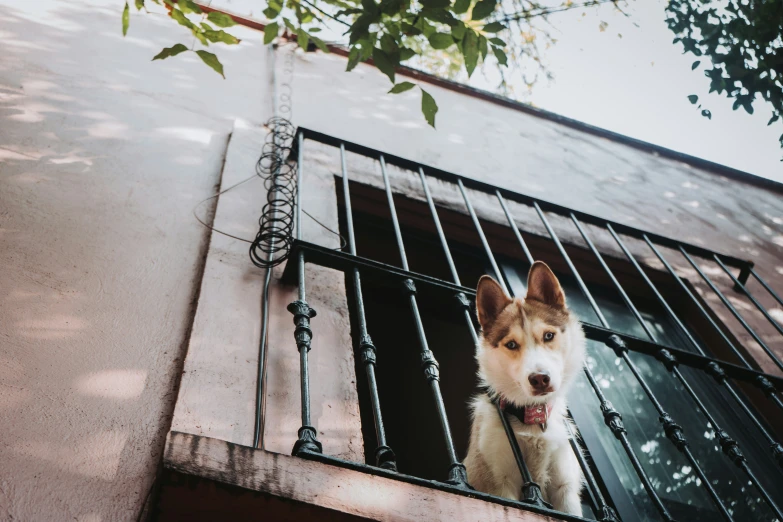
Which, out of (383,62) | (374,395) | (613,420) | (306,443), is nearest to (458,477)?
(374,395)

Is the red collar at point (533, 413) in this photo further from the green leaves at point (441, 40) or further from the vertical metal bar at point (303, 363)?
the green leaves at point (441, 40)

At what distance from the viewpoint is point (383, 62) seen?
8.00 feet

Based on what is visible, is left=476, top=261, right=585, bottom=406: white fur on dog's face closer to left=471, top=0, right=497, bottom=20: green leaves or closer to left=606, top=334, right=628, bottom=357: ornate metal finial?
left=606, top=334, right=628, bottom=357: ornate metal finial

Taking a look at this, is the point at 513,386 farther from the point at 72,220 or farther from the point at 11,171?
the point at 11,171

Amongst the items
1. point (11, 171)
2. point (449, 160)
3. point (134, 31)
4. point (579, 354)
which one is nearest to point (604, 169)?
point (449, 160)

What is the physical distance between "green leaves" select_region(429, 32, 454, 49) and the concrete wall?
4.07 feet

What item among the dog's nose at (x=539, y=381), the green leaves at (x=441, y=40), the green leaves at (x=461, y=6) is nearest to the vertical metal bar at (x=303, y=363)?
the dog's nose at (x=539, y=381)

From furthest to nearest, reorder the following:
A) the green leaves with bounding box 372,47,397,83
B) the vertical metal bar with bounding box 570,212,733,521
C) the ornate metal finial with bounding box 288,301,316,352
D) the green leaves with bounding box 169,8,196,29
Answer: the green leaves with bounding box 169,8,196,29
the green leaves with bounding box 372,47,397,83
the vertical metal bar with bounding box 570,212,733,521
the ornate metal finial with bounding box 288,301,316,352

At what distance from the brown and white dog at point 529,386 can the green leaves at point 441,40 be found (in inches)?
44.3

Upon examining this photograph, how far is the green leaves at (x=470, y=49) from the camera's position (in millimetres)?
2350

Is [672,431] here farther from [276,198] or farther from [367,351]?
[276,198]

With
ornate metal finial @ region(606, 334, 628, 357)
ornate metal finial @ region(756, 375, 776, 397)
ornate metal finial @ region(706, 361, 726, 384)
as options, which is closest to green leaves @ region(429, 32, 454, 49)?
ornate metal finial @ region(606, 334, 628, 357)

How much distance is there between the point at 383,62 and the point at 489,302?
126cm

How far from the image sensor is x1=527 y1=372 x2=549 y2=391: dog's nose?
2.13 m
